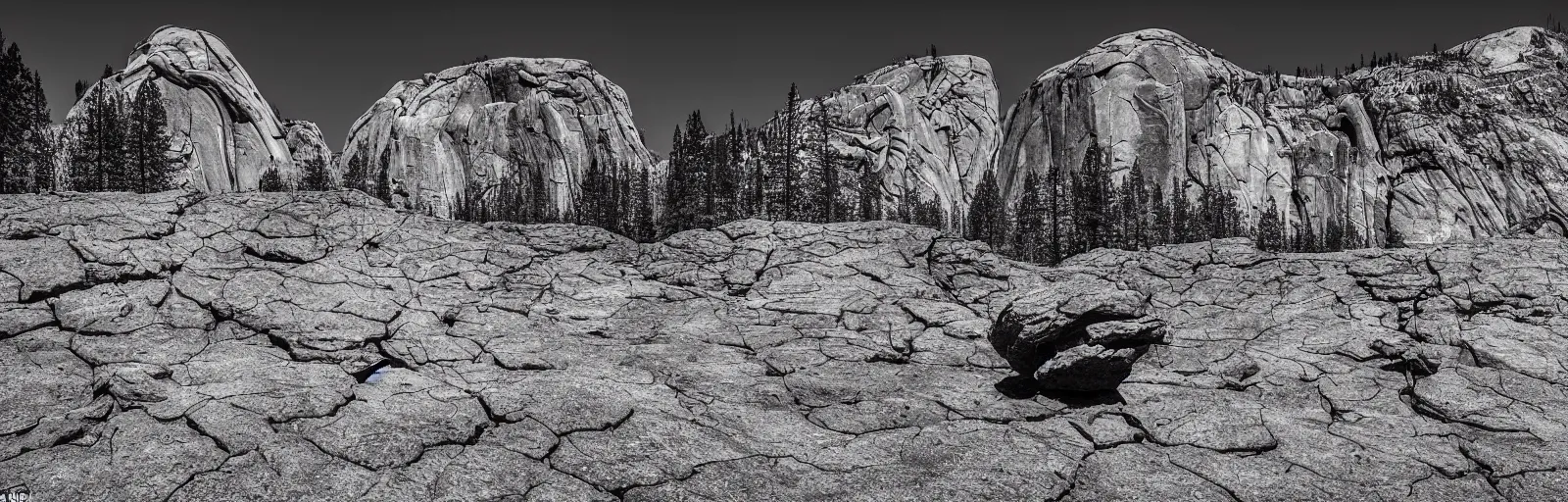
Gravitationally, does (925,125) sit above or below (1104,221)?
above

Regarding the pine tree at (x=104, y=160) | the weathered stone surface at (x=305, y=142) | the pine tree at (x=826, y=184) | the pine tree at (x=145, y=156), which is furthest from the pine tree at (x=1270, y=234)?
the weathered stone surface at (x=305, y=142)

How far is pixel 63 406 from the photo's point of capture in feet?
34.6

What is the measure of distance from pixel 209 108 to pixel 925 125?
110m

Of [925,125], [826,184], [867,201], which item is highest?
[925,125]

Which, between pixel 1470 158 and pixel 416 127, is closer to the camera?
pixel 1470 158

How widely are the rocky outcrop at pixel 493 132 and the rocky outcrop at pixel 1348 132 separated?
77.0 metres

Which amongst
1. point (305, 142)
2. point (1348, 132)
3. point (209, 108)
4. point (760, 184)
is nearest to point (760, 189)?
point (760, 184)

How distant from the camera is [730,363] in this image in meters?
15.3

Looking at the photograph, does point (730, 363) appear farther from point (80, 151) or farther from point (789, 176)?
point (80, 151)

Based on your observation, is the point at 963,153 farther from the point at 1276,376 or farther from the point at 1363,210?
the point at 1276,376

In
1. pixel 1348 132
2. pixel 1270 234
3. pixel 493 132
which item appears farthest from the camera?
pixel 493 132

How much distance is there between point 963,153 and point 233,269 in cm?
12146

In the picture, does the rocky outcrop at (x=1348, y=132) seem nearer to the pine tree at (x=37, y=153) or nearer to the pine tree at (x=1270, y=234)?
the pine tree at (x=1270, y=234)

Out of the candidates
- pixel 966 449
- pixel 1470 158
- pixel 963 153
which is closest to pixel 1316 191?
pixel 1470 158
